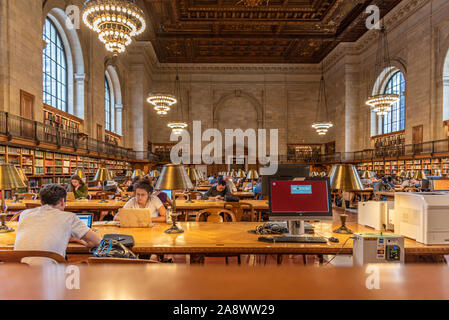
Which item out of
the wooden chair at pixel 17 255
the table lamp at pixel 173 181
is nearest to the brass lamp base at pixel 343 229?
the table lamp at pixel 173 181

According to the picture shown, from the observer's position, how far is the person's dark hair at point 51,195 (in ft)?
7.24

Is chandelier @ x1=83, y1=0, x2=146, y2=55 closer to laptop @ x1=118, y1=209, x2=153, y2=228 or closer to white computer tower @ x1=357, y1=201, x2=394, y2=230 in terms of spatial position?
laptop @ x1=118, y1=209, x2=153, y2=228

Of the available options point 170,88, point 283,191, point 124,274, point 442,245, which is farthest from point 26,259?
point 170,88

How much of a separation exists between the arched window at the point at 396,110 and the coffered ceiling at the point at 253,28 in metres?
3.62

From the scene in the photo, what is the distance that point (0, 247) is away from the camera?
2219 mm

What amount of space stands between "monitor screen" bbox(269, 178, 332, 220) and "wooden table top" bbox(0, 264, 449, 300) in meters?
1.74

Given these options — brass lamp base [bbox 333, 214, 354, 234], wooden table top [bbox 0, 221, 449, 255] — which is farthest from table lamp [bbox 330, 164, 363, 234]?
wooden table top [bbox 0, 221, 449, 255]

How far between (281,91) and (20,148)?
61.7 ft

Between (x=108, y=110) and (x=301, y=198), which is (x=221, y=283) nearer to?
(x=301, y=198)

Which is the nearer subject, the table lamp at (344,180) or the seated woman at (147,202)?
the table lamp at (344,180)

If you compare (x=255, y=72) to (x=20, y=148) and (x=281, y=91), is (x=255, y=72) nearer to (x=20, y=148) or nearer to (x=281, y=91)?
(x=281, y=91)

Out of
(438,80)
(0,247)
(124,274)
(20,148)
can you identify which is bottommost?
(0,247)

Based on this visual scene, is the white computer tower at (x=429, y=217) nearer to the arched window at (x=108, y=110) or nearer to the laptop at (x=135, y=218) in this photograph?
the laptop at (x=135, y=218)

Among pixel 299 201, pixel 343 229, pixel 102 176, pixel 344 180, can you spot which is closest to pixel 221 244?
pixel 299 201
